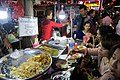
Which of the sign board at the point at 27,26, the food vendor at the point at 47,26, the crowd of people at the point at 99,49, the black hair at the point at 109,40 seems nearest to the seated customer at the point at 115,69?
the crowd of people at the point at 99,49

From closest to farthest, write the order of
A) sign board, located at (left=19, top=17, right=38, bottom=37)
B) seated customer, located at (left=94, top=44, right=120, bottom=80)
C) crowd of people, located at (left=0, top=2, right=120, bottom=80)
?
1. seated customer, located at (left=94, top=44, right=120, bottom=80)
2. crowd of people, located at (left=0, top=2, right=120, bottom=80)
3. sign board, located at (left=19, top=17, right=38, bottom=37)

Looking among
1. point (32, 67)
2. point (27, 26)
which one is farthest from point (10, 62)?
point (27, 26)

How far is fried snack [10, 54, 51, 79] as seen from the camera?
2.78 meters

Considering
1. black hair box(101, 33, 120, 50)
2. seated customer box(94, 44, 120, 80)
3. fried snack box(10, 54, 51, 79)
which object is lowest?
fried snack box(10, 54, 51, 79)

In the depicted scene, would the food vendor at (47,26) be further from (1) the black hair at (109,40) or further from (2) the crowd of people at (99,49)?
(1) the black hair at (109,40)

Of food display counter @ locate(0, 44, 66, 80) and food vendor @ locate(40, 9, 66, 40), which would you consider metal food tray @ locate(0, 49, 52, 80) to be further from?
food vendor @ locate(40, 9, 66, 40)

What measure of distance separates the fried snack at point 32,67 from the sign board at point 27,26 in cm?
128

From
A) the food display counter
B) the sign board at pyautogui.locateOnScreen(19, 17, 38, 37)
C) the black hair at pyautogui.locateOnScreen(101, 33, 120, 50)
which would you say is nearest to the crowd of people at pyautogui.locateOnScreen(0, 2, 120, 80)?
the black hair at pyautogui.locateOnScreen(101, 33, 120, 50)

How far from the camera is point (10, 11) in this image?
5.62 metres

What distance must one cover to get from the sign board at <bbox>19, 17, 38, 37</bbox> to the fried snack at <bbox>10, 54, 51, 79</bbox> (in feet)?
4.21

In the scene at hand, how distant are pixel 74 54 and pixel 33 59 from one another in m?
1.18

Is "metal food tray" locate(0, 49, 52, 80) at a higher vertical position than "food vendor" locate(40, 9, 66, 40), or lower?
lower

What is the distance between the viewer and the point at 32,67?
9.88 feet

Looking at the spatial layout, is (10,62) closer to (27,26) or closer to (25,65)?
(25,65)
